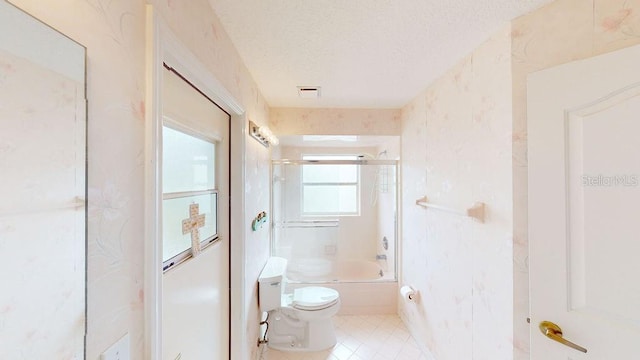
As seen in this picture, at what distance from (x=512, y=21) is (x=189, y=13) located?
1461 mm

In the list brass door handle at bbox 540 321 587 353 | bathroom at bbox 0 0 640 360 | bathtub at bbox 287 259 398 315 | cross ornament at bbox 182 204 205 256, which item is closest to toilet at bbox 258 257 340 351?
bathroom at bbox 0 0 640 360

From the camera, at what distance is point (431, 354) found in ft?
7.02

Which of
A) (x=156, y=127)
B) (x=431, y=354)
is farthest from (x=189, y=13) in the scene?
(x=431, y=354)

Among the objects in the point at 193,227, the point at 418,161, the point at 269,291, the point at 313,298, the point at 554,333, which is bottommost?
the point at 313,298

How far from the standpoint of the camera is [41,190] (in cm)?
47

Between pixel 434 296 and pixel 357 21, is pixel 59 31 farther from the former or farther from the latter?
pixel 434 296

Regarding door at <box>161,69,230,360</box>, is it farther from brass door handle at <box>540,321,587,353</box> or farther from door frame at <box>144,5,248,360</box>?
brass door handle at <box>540,321,587,353</box>

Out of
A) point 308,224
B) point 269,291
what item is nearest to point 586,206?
point 269,291

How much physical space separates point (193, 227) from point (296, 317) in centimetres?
151

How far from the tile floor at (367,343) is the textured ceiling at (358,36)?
225 cm

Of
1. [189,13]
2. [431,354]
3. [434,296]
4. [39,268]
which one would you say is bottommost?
[431,354]

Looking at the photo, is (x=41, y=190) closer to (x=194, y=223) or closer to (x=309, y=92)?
(x=194, y=223)

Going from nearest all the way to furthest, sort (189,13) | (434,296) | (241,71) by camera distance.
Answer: (189,13)
(241,71)
(434,296)

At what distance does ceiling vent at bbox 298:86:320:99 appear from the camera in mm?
2232
